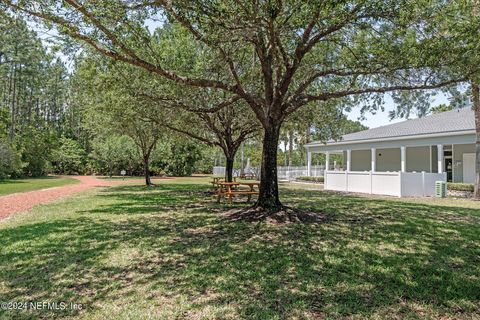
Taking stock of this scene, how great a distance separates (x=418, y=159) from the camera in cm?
2158

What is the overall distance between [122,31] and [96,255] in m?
4.63

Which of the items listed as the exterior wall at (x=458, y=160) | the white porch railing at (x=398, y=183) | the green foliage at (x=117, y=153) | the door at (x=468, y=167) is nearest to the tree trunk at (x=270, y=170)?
the white porch railing at (x=398, y=183)

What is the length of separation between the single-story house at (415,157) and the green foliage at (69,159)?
2937 centimetres

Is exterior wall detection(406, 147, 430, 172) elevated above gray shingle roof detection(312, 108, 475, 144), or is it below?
below

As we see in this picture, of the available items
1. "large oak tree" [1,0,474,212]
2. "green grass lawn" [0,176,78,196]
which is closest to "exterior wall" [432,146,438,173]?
"large oak tree" [1,0,474,212]

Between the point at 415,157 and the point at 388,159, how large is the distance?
187cm

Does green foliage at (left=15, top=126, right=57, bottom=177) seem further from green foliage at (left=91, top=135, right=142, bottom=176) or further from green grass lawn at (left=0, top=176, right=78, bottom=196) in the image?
green grass lawn at (left=0, top=176, right=78, bottom=196)

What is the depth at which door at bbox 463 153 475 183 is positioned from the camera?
18797mm

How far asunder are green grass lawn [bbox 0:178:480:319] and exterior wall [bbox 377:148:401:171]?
15.4 m

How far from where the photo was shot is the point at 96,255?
5.31m

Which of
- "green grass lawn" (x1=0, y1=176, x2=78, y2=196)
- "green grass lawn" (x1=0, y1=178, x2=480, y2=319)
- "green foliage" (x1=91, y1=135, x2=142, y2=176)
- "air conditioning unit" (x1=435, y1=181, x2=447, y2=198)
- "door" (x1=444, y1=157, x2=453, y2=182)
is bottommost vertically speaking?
"green grass lawn" (x1=0, y1=178, x2=480, y2=319)

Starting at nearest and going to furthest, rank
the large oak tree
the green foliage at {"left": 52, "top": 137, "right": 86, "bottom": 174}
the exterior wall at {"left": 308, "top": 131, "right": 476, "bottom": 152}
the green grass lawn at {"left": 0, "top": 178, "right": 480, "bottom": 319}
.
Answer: the green grass lawn at {"left": 0, "top": 178, "right": 480, "bottom": 319} < the large oak tree < the exterior wall at {"left": 308, "top": 131, "right": 476, "bottom": 152} < the green foliage at {"left": 52, "top": 137, "right": 86, "bottom": 174}

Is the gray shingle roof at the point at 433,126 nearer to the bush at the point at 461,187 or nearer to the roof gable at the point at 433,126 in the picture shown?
the roof gable at the point at 433,126

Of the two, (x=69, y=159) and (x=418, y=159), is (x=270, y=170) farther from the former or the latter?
(x=69, y=159)
